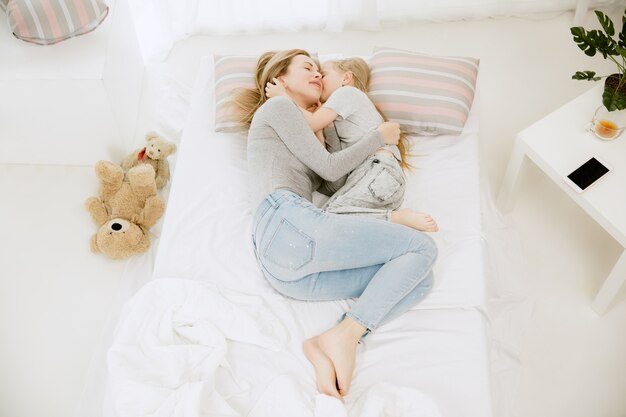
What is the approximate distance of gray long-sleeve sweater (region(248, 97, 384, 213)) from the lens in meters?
1.90

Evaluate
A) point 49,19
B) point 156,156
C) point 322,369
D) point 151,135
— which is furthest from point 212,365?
point 49,19

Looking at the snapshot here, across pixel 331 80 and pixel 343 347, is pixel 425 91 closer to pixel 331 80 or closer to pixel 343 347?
pixel 331 80

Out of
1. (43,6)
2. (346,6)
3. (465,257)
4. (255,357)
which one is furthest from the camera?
(346,6)

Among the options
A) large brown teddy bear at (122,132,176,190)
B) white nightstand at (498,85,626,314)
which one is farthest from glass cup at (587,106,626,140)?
large brown teddy bear at (122,132,176,190)

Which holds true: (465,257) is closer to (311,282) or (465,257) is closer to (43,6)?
(311,282)

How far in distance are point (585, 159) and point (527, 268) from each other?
17.6 inches

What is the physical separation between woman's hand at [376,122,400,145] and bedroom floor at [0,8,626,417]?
2.02 feet

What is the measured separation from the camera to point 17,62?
2.25 metres

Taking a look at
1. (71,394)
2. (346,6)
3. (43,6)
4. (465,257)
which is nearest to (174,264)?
(71,394)

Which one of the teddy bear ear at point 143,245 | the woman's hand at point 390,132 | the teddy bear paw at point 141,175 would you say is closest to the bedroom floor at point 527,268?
the teddy bear ear at point 143,245

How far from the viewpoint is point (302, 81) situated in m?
2.04

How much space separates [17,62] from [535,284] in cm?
195

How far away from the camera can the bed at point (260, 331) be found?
5.19 ft

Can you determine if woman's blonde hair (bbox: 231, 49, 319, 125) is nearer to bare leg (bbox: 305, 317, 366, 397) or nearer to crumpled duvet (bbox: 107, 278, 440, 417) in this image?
crumpled duvet (bbox: 107, 278, 440, 417)
